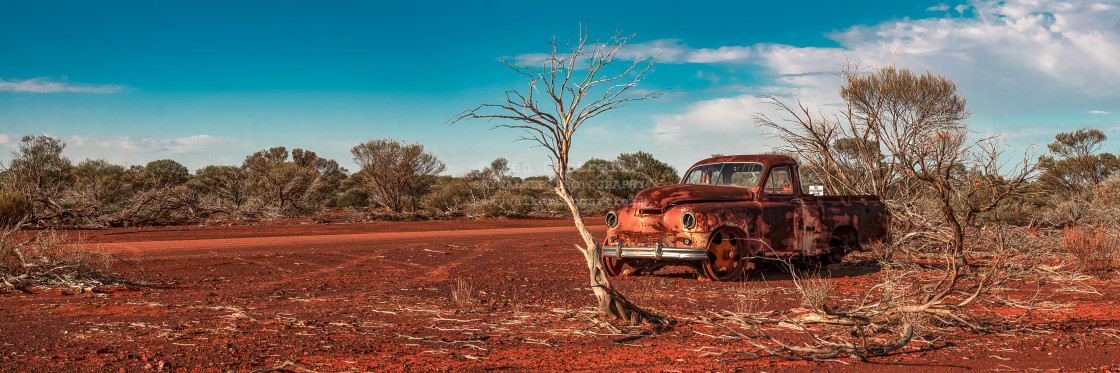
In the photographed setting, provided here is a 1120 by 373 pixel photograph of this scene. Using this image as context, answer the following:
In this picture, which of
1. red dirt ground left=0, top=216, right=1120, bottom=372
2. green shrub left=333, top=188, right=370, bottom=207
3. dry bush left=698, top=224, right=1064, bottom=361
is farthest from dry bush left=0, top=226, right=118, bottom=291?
green shrub left=333, top=188, right=370, bottom=207

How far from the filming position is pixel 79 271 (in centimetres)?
1073

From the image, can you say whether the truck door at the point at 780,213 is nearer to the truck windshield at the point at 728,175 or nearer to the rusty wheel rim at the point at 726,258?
the truck windshield at the point at 728,175

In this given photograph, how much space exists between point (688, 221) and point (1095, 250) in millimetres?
7830

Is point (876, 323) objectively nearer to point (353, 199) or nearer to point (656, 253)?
point (656, 253)

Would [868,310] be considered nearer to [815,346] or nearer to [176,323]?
[815,346]

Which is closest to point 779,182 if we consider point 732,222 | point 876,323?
point 732,222

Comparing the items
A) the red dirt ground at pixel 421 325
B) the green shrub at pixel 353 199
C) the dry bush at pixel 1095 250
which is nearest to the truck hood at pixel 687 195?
the red dirt ground at pixel 421 325

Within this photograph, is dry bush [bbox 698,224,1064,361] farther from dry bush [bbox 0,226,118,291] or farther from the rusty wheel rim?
dry bush [bbox 0,226,118,291]

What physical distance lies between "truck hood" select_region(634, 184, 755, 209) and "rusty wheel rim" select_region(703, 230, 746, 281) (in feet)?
2.07

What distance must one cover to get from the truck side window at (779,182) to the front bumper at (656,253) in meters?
1.89

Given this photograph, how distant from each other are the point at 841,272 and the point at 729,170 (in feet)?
8.94

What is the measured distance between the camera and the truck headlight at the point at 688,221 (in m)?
10.6

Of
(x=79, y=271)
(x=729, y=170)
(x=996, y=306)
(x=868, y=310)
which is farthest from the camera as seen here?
(x=729, y=170)

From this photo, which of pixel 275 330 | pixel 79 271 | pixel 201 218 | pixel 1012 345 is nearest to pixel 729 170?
pixel 1012 345
